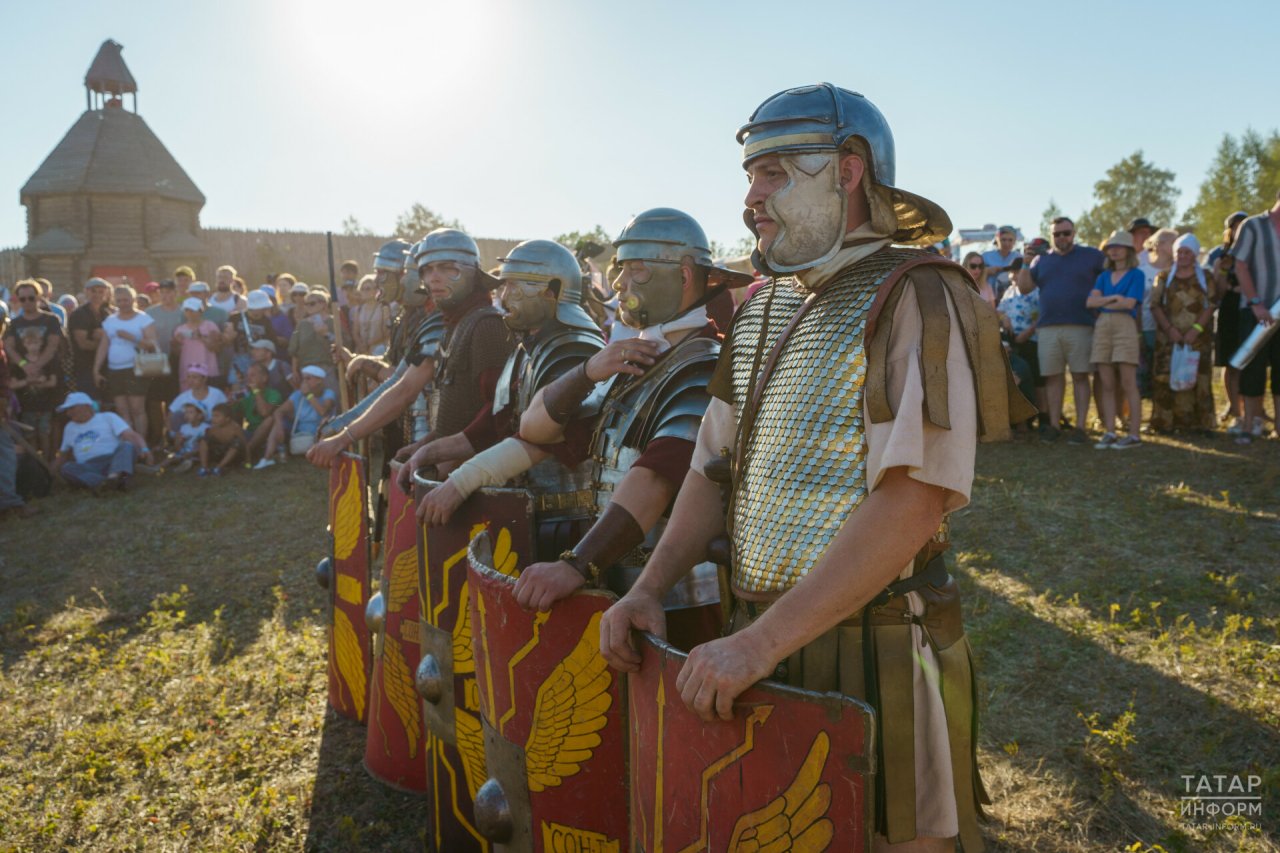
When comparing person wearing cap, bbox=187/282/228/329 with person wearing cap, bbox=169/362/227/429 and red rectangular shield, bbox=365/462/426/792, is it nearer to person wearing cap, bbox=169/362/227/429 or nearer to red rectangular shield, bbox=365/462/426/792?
person wearing cap, bbox=169/362/227/429

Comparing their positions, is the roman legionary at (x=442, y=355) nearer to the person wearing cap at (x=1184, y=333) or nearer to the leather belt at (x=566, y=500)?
the leather belt at (x=566, y=500)

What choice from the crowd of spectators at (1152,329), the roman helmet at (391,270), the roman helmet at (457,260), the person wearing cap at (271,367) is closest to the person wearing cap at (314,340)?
the person wearing cap at (271,367)

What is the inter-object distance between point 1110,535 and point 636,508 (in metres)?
4.64

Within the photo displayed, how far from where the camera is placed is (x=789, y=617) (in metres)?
1.37

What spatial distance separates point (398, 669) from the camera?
3.23 m

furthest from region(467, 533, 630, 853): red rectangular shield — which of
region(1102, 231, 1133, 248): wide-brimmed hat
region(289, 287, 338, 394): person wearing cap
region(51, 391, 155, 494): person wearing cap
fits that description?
region(289, 287, 338, 394): person wearing cap

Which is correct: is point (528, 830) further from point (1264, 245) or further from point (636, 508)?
point (1264, 245)

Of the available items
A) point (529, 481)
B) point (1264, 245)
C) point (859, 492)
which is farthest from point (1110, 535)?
point (859, 492)

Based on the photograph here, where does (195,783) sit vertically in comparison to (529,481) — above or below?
below

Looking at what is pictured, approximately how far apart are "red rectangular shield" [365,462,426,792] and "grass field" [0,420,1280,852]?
4.5 inches

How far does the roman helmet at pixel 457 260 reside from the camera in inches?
172

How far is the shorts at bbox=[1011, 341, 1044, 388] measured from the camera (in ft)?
29.1

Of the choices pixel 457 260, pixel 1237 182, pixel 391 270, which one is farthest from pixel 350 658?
pixel 1237 182

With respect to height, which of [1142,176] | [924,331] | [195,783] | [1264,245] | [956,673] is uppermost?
[1142,176]
